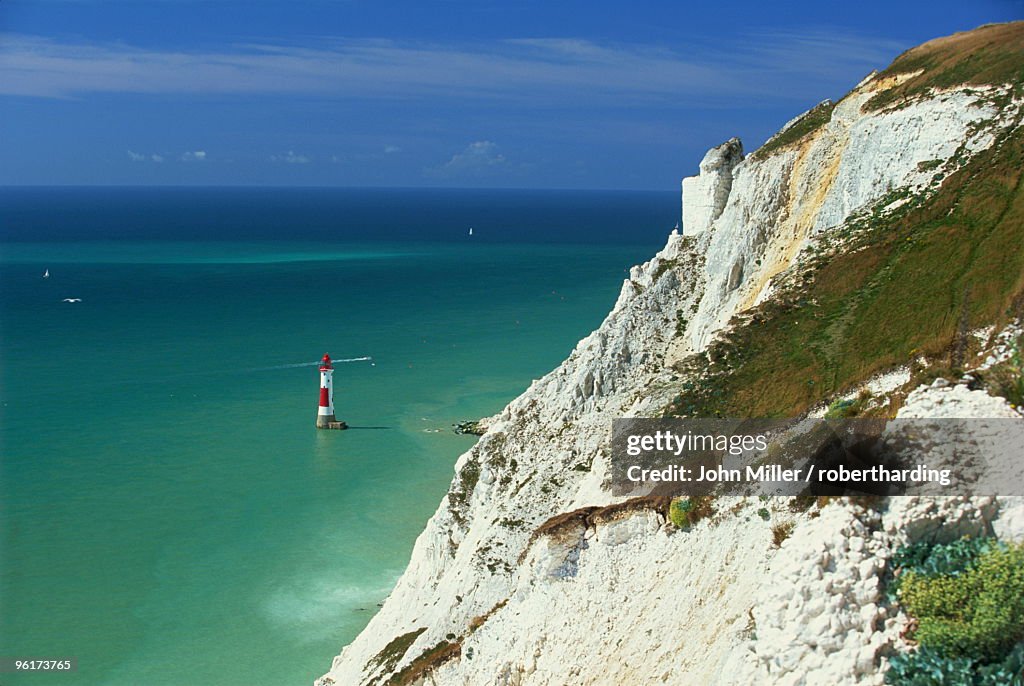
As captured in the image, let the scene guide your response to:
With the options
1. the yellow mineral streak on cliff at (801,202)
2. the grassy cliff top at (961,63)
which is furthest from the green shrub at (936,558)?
the grassy cliff top at (961,63)

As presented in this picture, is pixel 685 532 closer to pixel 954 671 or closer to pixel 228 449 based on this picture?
pixel 954 671

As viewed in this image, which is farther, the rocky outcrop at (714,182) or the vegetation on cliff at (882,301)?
the rocky outcrop at (714,182)

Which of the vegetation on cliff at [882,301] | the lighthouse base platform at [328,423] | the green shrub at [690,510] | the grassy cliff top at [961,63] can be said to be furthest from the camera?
the lighthouse base platform at [328,423]

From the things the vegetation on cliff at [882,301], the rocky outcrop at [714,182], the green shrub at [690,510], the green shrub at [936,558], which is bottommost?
the green shrub at [936,558]

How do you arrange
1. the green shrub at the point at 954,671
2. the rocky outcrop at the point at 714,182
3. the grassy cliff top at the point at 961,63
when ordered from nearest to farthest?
the green shrub at the point at 954,671
the grassy cliff top at the point at 961,63
the rocky outcrop at the point at 714,182

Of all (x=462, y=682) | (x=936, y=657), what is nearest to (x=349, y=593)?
(x=462, y=682)

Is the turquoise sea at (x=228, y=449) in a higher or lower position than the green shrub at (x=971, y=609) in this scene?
higher

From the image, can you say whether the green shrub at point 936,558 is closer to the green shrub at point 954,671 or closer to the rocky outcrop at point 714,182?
the green shrub at point 954,671

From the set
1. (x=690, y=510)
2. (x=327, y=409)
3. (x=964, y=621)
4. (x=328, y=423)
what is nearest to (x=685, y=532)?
(x=690, y=510)
